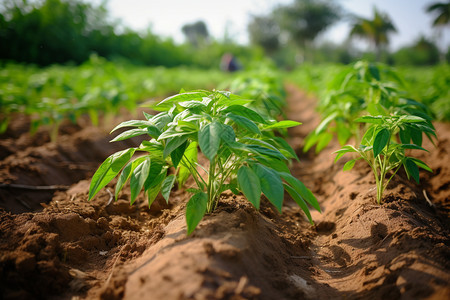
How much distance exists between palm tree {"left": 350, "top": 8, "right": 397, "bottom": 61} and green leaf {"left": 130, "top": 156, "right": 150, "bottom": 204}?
1394 inches

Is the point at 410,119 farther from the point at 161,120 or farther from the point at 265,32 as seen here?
the point at 265,32

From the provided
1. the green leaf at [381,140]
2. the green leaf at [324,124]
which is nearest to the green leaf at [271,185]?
the green leaf at [381,140]

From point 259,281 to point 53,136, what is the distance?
11.0ft

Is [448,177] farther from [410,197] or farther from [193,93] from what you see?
[193,93]

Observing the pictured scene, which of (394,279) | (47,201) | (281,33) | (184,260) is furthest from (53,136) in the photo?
(281,33)

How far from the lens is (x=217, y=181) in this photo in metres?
1.63

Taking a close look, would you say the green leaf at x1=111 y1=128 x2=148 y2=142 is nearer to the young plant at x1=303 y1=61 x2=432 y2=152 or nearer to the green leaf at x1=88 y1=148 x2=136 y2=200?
the green leaf at x1=88 y1=148 x2=136 y2=200

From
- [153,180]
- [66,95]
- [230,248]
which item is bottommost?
[230,248]

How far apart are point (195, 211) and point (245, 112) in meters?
0.54

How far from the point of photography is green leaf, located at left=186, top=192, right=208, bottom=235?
4.09 feet

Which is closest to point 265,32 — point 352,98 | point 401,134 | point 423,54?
point 423,54

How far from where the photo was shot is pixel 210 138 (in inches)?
46.6

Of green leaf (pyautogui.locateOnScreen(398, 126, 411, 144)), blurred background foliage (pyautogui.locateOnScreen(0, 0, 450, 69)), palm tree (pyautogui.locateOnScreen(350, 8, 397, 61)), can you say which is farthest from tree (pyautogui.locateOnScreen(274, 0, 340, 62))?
green leaf (pyautogui.locateOnScreen(398, 126, 411, 144))

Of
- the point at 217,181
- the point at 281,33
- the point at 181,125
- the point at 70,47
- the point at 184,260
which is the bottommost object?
the point at 184,260
